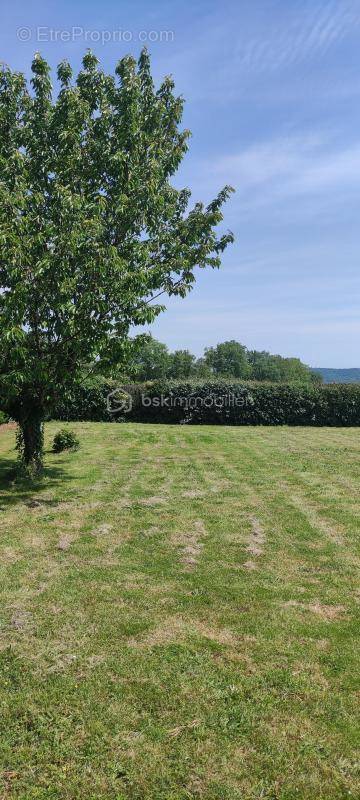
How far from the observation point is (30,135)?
9.93 meters

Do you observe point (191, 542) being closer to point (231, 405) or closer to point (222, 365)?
point (231, 405)

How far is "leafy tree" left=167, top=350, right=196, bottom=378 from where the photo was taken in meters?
107

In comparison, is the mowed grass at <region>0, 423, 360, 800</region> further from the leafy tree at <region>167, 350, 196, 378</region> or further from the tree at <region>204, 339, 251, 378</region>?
the tree at <region>204, 339, 251, 378</region>

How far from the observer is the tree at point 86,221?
8.84 m

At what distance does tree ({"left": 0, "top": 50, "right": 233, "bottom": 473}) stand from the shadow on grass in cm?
156

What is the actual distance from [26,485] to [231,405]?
1686 centimetres

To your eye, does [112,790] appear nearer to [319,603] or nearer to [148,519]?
[319,603]

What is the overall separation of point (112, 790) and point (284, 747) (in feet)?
4.03

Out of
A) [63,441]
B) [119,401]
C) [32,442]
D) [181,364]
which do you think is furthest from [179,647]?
[181,364]

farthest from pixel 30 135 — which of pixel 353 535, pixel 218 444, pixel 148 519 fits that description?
pixel 218 444

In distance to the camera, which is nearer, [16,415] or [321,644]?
[321,644]

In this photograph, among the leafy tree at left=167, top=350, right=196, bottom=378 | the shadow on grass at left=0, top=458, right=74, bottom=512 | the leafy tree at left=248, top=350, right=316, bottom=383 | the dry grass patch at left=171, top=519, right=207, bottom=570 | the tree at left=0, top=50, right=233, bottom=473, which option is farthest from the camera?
the leafy tree at left=248, top=350, right=316, bottom=383

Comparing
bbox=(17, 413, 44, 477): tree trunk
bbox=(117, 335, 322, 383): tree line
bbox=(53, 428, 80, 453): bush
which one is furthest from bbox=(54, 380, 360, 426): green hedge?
bbox=(117, 335, 322, 383): tree line

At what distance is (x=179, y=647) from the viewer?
15.3ft
